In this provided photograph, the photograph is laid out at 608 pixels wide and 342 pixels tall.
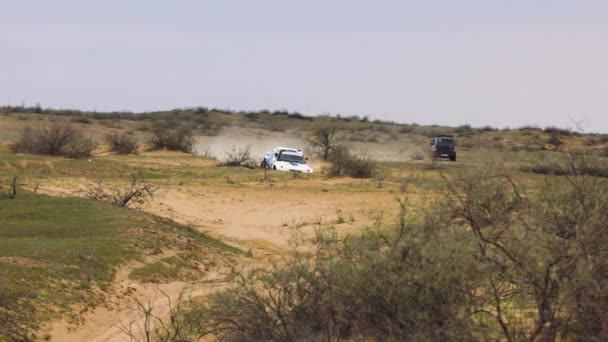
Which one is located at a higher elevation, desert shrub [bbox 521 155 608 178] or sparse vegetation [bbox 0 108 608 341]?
desert shrub [bbox 521 155 608 178]

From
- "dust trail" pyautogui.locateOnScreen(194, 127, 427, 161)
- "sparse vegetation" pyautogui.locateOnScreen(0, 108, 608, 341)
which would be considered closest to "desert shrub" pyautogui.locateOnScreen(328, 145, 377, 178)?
"dust trail" pyautogui.locateOnScreen(194, 127, 427, 161)

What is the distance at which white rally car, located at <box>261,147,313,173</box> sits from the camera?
41606 millimetres

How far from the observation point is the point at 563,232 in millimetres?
8484

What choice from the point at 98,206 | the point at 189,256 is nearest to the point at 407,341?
the point at 189,256

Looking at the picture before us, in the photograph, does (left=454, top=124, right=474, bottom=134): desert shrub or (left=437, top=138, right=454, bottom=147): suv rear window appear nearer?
(left=437, top=138, right=454, bottom=147): suv rear window

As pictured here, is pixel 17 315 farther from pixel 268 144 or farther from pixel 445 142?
pixel 268 144

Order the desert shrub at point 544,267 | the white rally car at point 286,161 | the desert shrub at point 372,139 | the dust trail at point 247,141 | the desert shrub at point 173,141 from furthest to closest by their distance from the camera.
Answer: the desert shrub at point 372,139
the dust trail at point 247,141
the desert shrub at point 173,141
the white rally car at point 286,161
the desert shrub at point 544,267

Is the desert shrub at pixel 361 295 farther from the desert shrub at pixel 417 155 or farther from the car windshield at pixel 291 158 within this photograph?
the desert shrub at pixel 417 155

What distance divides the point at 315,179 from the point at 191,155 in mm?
17380

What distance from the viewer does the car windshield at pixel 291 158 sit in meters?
42.8

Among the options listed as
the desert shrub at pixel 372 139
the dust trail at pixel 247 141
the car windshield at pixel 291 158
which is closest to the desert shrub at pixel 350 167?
the car windshield at pixel 291 158

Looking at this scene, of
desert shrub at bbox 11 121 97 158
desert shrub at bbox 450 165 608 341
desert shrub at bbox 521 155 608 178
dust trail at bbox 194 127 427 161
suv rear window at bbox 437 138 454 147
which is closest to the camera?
desert shrub at bbox 450 165 608 341

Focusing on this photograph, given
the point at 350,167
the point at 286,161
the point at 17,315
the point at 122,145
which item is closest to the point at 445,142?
the point at 286,161

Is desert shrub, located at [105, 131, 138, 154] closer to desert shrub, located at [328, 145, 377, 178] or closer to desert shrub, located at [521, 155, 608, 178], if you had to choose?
desert shrub, located at [328, 145, 377, 178]
